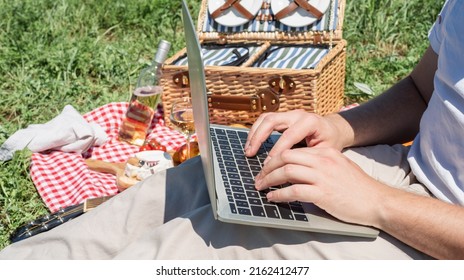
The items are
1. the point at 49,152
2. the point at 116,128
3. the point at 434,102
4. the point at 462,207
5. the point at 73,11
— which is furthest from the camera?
Answer: the point at 73,11

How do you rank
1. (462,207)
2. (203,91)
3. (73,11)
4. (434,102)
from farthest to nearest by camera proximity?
1. (73,11)
2. (434,102)
3. (462,207)
4. (203,91)

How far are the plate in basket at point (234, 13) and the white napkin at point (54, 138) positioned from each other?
34.5 inches

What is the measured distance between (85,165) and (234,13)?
1.11 m

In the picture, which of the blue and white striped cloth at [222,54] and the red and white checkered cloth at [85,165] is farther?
the blue and white striped cloth at [222,54]

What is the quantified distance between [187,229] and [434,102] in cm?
60

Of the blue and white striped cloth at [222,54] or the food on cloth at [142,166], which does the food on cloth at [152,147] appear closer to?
the food on cloth at [142,166]

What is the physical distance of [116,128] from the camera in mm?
2902

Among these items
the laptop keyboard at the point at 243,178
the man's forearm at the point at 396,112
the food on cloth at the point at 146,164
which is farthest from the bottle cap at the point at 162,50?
the man's forearm at the point at 396,112

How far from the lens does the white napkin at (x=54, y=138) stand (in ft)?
8.52

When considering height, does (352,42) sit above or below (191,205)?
below

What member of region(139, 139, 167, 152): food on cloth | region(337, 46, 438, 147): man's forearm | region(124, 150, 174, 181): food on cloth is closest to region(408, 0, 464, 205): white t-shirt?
region(337, 46, 438, 147): man's forearm

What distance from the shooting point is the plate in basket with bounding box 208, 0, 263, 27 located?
10.4 feet
